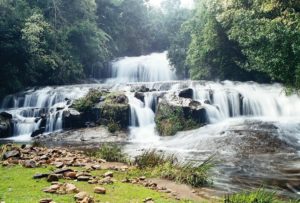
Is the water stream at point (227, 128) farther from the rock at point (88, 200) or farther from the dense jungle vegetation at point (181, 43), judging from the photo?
the rock at point (88, 200)

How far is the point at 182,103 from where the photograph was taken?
22.0m

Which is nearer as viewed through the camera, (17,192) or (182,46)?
(17,192)

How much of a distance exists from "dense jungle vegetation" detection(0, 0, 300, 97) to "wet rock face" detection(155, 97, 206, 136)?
4.41 meters

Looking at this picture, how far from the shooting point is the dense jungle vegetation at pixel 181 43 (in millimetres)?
16781

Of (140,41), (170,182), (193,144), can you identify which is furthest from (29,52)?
(140,41)

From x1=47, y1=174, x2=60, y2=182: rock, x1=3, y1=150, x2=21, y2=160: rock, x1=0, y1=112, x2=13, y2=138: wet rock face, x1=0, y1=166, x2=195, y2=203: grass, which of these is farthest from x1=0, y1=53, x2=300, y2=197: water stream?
x1=3, y1=150, x2=21, y2=160: rock

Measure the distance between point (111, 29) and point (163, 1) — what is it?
25511 millimetres

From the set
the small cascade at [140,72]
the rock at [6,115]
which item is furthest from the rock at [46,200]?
the small cascade at [140,72]

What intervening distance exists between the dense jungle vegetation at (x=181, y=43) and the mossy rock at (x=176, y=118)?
4534mm

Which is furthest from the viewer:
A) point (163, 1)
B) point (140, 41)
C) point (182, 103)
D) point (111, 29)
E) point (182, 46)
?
point (163, 1)

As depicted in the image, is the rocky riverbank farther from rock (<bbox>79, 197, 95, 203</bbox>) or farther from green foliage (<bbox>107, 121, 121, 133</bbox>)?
green foliage (<bbox>107, 121, 121, 133</bbox>)

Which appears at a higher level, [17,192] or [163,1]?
[163,1]

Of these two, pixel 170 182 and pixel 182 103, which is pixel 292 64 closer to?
pixel 182 103

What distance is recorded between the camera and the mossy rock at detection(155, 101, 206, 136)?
2052 centimetres
